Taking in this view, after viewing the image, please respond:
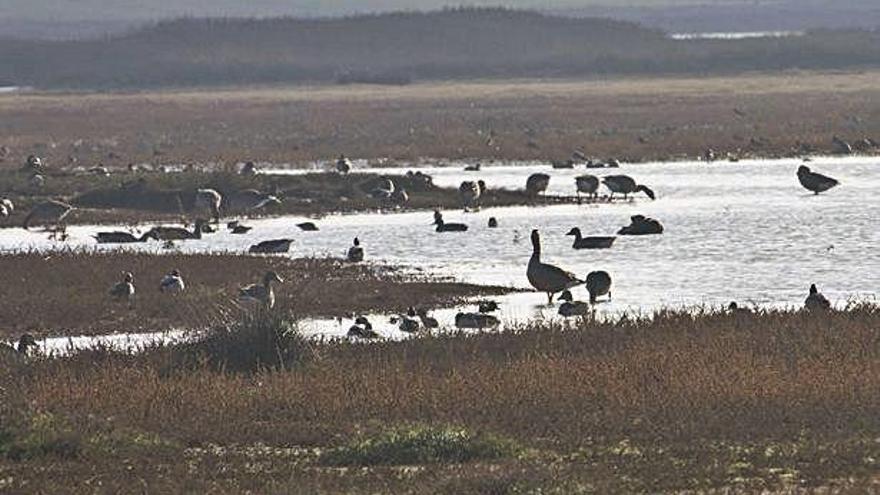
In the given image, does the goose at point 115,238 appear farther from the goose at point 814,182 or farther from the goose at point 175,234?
the goose at point 814,182

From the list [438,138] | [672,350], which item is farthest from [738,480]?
[438,138]

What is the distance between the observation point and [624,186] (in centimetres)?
4494

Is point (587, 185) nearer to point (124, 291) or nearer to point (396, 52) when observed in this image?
point (124, 291)

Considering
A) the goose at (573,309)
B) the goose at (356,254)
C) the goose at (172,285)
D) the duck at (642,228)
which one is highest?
the goose at (573,309)

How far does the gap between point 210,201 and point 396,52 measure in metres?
104

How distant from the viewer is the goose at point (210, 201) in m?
41.2

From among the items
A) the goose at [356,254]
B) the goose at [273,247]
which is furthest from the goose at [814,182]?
the goose at [356,254]

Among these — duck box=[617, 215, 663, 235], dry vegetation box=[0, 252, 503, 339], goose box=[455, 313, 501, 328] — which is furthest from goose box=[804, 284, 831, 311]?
duck box=[617, 215, 663, 235]

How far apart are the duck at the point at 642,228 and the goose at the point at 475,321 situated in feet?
41.4

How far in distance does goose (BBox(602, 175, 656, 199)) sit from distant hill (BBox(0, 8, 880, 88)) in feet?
257

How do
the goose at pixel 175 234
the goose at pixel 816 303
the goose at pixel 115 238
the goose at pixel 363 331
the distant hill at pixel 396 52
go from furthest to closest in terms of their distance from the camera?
the distant hill at pixel 396 52, the goose at pixel 175 234, the goose at pixel 115 238, the goose at pixel 816 303, the goose at pixel 363 331

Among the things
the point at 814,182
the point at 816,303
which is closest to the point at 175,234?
the point at 814,182

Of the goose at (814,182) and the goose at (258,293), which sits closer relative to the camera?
the goose at (258,293)

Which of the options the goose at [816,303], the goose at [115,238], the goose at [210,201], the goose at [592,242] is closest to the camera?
the goose at [816,303]
